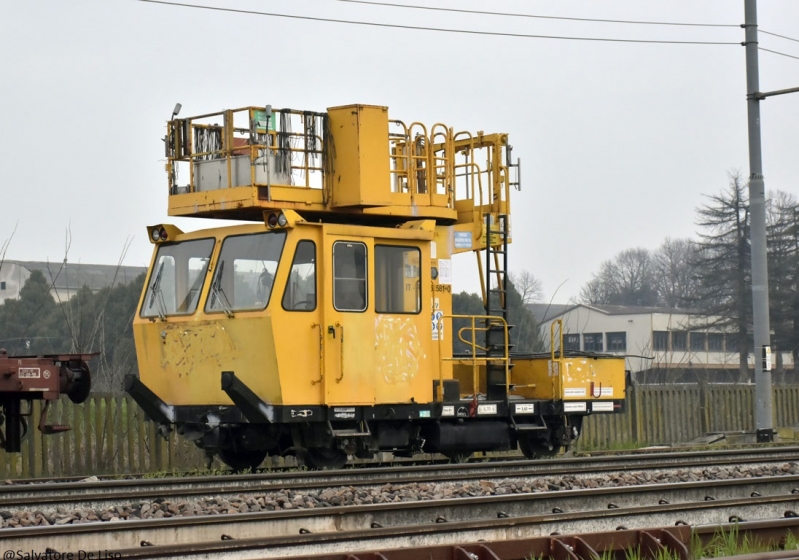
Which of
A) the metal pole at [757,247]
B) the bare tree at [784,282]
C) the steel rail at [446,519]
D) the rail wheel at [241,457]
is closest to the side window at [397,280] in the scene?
the rail wheel at [241,457]

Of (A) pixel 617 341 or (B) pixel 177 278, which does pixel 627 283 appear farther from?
(B) pixel 177 278

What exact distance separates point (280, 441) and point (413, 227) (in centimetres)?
312

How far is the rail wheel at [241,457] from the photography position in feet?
47.2

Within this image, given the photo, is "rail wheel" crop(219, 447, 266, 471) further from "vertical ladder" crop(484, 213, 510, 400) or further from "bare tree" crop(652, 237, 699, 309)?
"bare tree" crop(652, 237, 699, 309)

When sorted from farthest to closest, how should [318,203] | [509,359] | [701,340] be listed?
[701,340]
[509,359]
[318,203]

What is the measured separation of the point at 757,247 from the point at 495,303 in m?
6.97

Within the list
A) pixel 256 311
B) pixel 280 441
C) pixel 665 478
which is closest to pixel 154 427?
pixel 280 441

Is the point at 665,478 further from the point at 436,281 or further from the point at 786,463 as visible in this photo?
the point at 436,281

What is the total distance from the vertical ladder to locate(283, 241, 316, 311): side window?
2826 millimetres

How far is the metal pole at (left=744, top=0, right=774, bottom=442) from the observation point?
20484mm

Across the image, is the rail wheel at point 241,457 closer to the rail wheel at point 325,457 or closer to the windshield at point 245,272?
the rail wheel at point 325,457

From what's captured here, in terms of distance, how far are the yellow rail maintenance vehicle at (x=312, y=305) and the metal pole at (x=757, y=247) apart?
6602mm

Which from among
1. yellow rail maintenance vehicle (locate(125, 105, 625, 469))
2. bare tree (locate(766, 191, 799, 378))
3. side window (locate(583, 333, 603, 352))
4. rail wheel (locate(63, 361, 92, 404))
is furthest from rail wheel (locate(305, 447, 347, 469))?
side window (locate(583, 333, 603, 352))

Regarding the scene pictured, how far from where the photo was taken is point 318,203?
46.4 feet
